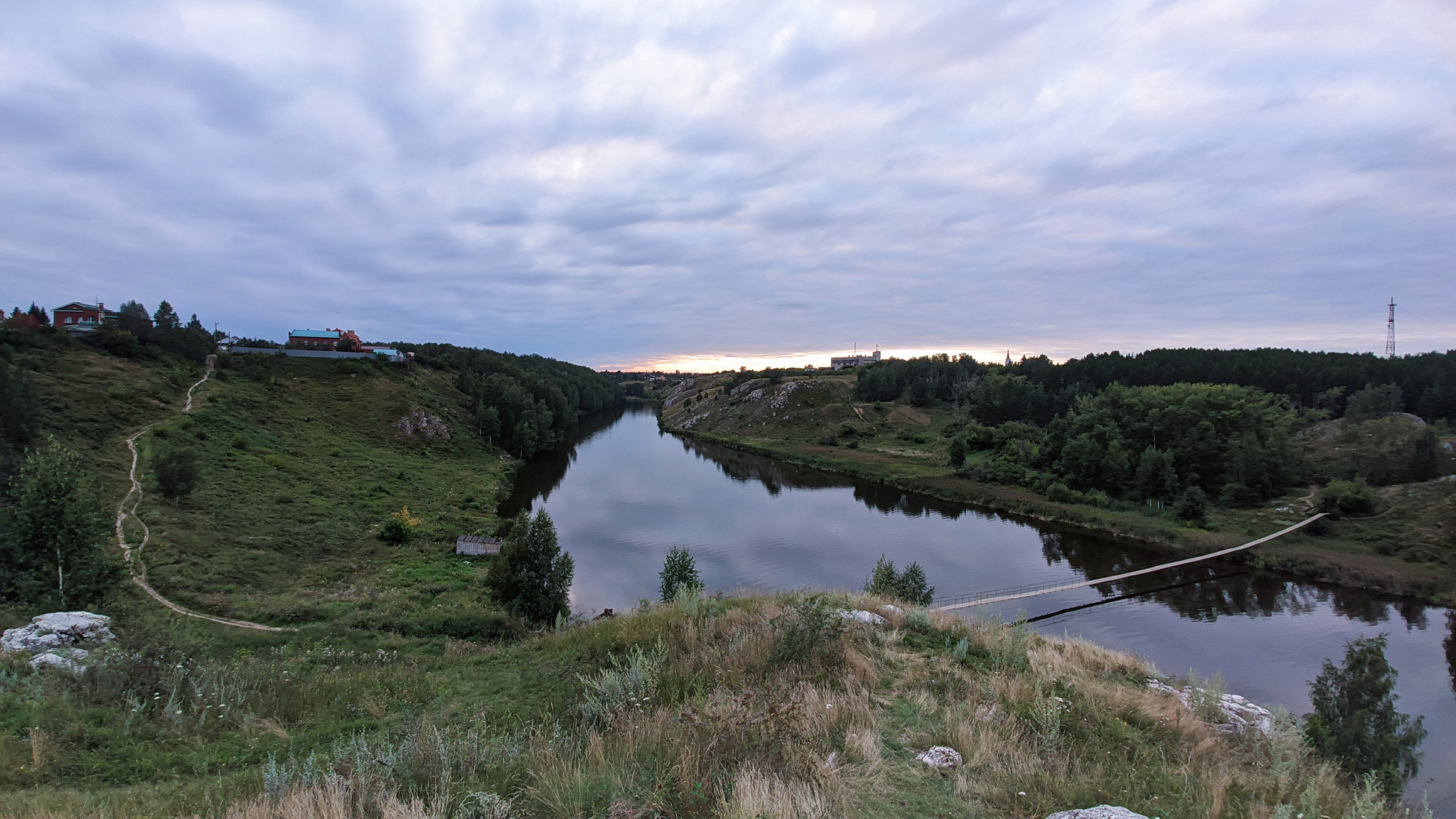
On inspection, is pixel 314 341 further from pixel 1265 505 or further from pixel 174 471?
pixel 1265 505

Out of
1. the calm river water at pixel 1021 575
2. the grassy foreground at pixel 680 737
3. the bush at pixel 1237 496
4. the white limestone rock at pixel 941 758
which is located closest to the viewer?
the grassy foreground at pixel 680 737

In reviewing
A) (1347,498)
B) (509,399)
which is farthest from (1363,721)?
(509,399)

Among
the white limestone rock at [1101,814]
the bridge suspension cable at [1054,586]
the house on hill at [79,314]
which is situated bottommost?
the bridge suspension cable at [1054,586]

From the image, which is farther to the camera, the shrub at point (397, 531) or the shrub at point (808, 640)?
the shrub at point (397, 531)

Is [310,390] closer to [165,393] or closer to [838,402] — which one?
[165,393]

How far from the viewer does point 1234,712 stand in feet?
25.4

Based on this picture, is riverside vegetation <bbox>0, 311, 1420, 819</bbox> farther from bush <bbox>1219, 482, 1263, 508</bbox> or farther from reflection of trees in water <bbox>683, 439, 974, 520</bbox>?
bush <bbox>1219, 482, 1263, 508</bbox>

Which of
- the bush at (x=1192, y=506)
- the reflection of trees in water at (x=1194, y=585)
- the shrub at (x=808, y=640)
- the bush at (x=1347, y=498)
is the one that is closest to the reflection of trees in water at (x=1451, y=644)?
the reflection of trees in water at (x=1194, y=585)

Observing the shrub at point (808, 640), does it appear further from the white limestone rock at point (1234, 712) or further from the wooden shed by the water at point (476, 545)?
the wooden shed by the water at point (476, 545)

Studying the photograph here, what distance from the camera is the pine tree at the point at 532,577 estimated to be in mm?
17422

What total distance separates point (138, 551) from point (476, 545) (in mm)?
11678

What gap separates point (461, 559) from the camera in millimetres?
26266

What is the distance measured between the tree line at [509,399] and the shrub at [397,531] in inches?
1257

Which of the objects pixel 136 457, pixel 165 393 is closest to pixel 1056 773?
pixel 136 457
